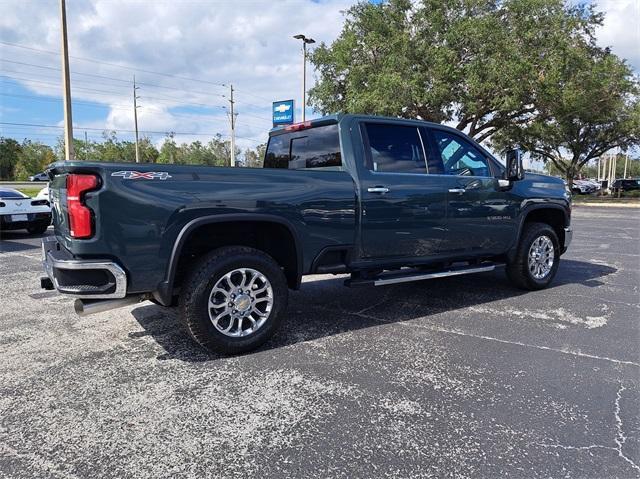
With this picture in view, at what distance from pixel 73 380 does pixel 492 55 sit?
20589mm

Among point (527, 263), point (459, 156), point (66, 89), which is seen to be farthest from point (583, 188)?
point (459, 156)

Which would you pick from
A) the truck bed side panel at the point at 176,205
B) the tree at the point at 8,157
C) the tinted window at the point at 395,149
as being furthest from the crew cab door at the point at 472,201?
the tree at the point at 8,157

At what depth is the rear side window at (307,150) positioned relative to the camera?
15.1 feet

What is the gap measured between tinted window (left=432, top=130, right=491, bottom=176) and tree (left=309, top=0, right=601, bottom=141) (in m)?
15.2

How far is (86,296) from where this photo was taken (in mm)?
3277

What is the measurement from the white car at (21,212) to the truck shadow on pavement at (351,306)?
8.07 meters

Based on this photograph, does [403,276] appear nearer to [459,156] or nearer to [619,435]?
[459,156]

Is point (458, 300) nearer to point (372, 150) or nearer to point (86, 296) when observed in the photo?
point (372, 150)

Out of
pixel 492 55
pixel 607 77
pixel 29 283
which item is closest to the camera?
pixel 29 283

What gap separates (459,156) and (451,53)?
16.9m

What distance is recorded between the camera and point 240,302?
3795 mm

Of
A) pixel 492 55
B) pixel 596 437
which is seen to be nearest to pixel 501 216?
pixel 596 437

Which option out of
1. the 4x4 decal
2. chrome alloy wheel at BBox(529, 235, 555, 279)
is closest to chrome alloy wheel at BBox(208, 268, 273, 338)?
the 4x4 decal

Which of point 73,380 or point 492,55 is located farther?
point 492,55
